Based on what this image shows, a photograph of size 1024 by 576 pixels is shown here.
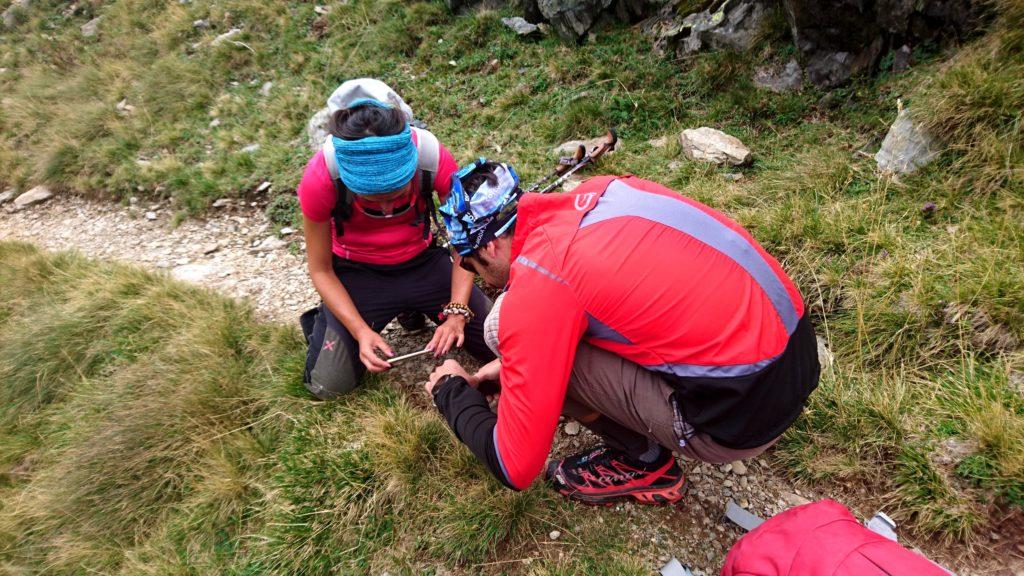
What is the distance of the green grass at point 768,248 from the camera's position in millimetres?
2533

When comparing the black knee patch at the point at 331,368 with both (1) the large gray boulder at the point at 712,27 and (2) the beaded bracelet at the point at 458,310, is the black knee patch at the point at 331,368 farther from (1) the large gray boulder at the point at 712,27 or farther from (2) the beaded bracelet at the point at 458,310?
(1) the large gray boulder at the point at 712,27

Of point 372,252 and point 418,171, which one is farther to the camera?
point 372,252

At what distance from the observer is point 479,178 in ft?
7.10

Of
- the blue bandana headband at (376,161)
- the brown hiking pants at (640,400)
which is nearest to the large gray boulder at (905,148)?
the brown hiking pants at (640,400)

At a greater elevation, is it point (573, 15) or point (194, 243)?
point (573, 15)

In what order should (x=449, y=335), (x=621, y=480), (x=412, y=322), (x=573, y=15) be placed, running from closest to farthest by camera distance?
(x=621, y=480) < (x=449, y=335) < (x=412, y=322) < (x=573, y=15)

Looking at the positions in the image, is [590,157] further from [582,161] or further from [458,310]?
[458,310]

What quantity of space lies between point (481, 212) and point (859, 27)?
165 inches

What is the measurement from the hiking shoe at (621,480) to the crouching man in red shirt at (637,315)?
436 mm

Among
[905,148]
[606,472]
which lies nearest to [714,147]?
[905,148]

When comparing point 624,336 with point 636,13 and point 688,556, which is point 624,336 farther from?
point 636,13

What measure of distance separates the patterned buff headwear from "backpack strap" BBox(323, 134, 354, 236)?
1042mm

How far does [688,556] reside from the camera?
245 centimetres

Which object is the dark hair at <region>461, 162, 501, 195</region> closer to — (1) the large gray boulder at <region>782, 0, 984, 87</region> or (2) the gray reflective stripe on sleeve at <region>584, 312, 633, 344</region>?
(2) the gray reflective stripe on sleeve at <region>584, 312, 633, 344</region>
